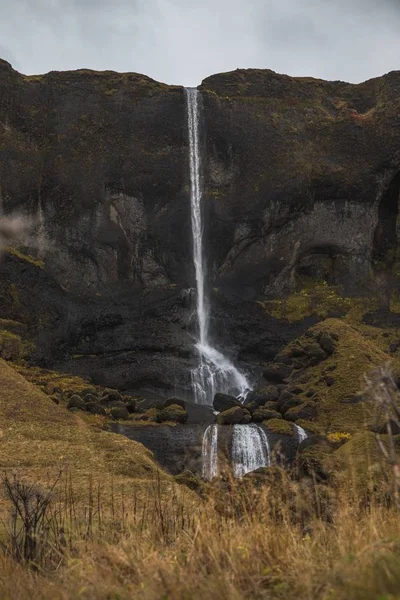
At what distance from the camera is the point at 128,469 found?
17547 mm

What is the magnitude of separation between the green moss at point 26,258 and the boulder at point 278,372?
2191 cm

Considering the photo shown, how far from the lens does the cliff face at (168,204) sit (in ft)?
156

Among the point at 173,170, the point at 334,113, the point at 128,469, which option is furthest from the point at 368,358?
the point at 334,113

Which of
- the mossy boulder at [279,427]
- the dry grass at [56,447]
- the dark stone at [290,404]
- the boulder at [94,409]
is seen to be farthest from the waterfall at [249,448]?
the boulder at [94,409]

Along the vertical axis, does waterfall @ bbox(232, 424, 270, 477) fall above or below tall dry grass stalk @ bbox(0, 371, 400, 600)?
above

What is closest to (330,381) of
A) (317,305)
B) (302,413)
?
(302,413)

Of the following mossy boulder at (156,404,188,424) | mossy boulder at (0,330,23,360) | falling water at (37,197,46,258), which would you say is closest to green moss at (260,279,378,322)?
falling water at (37,197,46,258)

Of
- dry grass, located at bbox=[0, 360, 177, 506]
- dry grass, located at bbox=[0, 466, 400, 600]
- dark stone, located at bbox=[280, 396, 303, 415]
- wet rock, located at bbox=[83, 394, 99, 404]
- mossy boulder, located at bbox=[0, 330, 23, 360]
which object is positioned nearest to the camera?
dry grass, located at bbox=[0, 466, 400, 600]

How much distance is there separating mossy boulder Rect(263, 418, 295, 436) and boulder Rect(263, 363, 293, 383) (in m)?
7.23

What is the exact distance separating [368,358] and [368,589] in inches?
1158

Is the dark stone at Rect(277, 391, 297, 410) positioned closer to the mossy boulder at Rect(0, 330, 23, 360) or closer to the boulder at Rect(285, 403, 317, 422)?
the boulder at Rect(285, 403, 317, 422)

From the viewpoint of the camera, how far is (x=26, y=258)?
4919 cm

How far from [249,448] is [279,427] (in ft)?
7.18

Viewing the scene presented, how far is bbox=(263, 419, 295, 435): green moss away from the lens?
1072 inches
